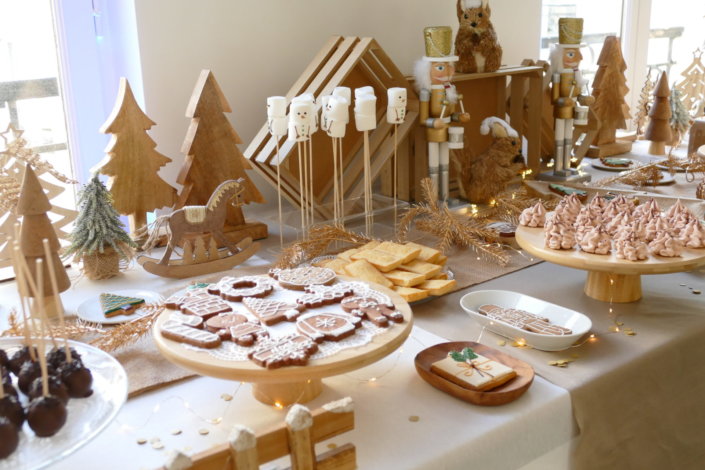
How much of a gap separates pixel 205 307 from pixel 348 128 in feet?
3.07

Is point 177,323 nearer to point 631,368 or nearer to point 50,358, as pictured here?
point 50,358

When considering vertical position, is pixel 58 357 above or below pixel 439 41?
below

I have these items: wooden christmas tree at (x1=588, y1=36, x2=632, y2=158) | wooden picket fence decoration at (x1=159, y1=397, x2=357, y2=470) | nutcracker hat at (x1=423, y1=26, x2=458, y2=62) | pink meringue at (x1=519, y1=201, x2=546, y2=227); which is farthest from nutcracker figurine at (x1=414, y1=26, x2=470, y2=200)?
wooden picket fence decoration at (x1=159, y1=397, x2=357, y2=470)

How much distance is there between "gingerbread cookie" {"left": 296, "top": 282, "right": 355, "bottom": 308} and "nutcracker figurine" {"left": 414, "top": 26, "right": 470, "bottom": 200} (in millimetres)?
799

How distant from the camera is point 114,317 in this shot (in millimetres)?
1271

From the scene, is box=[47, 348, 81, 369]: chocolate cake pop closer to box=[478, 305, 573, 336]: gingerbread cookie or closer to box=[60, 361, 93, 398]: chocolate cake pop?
box=[60, 361, 93, 398]: chocolate cake pop

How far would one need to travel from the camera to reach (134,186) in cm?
Result: 158

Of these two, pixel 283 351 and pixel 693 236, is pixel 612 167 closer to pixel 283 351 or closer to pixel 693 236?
pixel 693 236

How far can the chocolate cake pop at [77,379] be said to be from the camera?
0.78 metres

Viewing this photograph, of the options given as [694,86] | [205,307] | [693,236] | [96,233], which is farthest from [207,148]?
[694,86]

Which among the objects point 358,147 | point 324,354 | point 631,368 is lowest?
point 631,368

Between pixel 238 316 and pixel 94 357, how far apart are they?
0.69ft

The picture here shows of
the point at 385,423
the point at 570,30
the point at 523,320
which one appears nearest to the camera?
the point at 385,423

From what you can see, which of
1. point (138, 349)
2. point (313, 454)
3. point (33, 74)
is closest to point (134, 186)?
point (33, 74)
